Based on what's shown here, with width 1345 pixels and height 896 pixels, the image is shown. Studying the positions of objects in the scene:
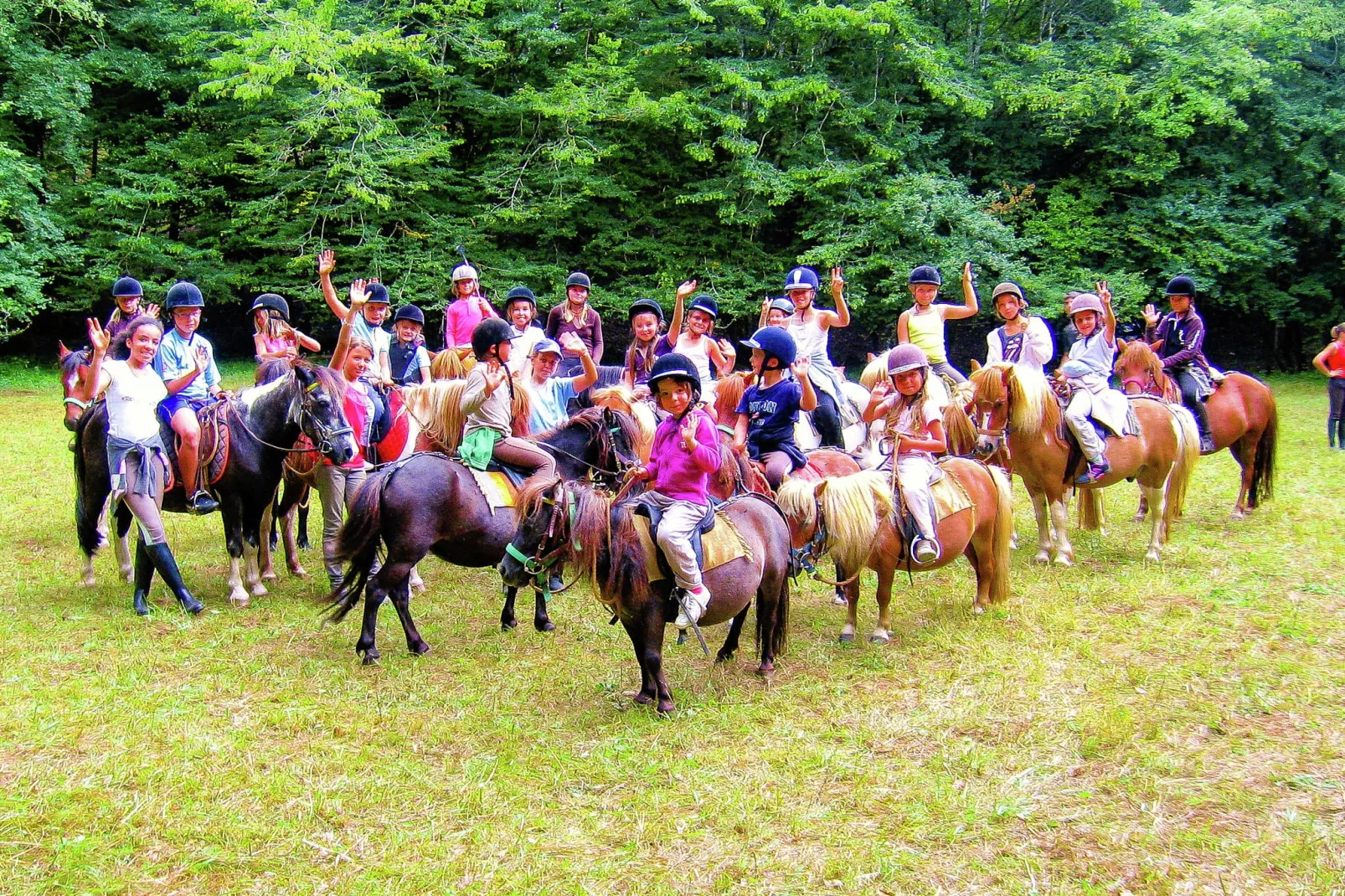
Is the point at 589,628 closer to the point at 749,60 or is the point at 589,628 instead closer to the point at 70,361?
the point at 70,361

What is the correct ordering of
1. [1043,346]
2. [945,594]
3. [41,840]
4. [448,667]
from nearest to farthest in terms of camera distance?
[41,840] < [448,667] < [945,594] < [1043,346]

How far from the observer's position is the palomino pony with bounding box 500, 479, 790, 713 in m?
5.14

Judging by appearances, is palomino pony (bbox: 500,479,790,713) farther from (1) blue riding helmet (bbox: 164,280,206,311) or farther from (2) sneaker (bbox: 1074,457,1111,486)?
(1) blue riding helmet (bbox: 164,280,206,311)

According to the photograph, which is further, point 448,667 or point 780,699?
point 448,667

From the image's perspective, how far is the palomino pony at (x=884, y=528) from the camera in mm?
6320

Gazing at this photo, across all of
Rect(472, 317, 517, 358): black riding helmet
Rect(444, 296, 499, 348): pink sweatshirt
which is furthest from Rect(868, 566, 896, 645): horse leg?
Rect(444, 296, 499, 348): pink sweatshirt

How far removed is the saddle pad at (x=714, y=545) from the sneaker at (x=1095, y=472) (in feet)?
15.0

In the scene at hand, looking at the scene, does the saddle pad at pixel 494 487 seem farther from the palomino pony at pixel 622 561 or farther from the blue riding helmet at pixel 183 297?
the blue riding helmet at pixel 183 297

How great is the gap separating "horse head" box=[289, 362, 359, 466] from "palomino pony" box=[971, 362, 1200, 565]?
5.14 metres

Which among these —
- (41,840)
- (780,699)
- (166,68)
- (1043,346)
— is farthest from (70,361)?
(166,68)

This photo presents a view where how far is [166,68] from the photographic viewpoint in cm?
2284

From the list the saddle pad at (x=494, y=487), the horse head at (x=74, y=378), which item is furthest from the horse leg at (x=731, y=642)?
the horse head at (x=74, y=378)

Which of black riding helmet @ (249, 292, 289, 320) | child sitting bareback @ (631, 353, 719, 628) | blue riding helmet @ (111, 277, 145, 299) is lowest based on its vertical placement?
child sitting bareback @ (631, 353, 719, 628)

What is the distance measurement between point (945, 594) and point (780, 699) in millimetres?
2668
